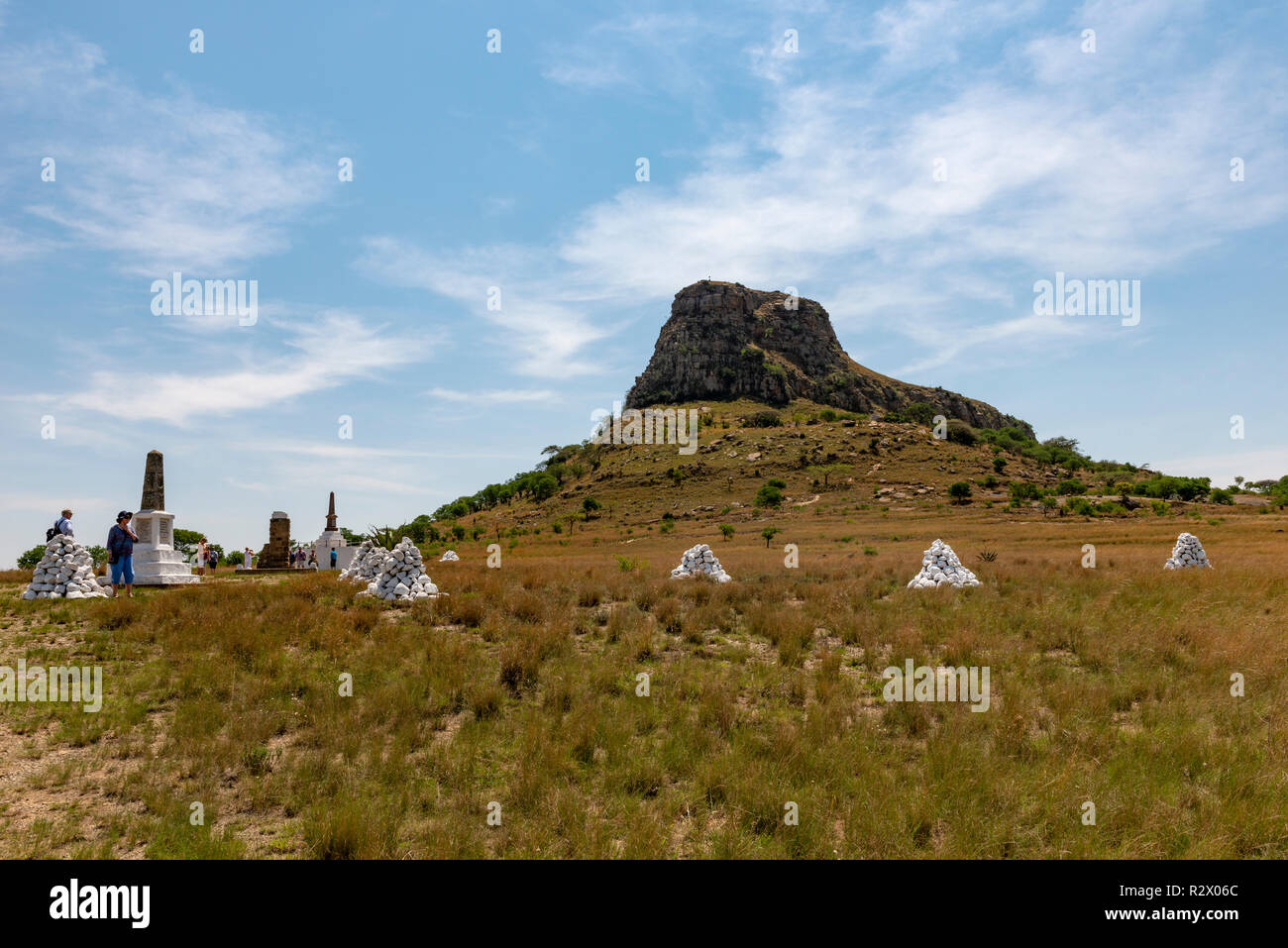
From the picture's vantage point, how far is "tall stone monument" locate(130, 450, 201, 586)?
65.8 feet

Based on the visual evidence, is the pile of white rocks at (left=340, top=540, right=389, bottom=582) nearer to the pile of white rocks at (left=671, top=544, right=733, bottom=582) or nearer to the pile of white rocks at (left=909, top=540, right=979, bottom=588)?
the pile of white rocks at (left=671, top=544, right=733, bottom=582)

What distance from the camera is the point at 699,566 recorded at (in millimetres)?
19875

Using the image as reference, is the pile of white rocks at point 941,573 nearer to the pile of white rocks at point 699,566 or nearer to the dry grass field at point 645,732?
the dry grass field at point 645,732

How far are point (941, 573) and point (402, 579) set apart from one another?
13.7 m

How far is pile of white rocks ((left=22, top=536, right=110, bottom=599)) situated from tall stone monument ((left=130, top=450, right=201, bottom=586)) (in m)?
3.90

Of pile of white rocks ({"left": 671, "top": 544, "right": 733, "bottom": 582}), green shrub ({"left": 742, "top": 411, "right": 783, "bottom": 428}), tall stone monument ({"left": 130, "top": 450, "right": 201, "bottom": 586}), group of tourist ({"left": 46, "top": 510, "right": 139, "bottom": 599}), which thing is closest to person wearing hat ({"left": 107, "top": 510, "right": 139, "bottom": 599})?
group of tourist ({"left": 46, "top": 510, "right": 139, "bottom": 599})

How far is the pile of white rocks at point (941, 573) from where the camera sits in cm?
1712

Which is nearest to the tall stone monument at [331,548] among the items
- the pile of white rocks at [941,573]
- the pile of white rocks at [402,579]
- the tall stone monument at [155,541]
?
the tall stone monument at [155,541]

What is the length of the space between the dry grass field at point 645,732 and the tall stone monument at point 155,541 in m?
6.49
